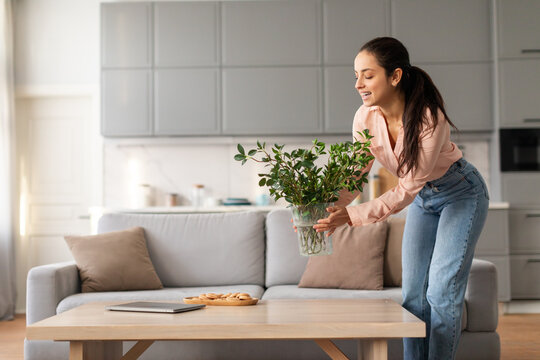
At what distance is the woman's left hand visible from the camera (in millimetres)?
1930

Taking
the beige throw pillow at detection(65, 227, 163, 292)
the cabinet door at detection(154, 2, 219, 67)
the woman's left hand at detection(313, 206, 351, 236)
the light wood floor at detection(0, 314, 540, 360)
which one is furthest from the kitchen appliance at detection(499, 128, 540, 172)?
the woman's left hand at detection(313, 206, 351, 236)

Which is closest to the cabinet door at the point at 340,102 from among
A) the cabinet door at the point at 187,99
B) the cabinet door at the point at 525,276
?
the cabinet door at the point at 187,99

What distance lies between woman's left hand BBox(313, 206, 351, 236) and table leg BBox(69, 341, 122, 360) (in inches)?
32.5

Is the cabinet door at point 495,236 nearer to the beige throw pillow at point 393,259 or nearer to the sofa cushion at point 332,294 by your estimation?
the beige throw pillow at point 393,259

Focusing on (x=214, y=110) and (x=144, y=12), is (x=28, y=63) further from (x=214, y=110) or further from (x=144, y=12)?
(x=214, y=110)

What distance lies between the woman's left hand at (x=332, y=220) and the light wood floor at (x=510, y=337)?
1.97m

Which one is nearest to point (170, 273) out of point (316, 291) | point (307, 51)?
point (316, 291)

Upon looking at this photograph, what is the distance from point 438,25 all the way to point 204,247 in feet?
10.7

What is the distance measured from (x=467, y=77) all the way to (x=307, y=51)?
1437mm

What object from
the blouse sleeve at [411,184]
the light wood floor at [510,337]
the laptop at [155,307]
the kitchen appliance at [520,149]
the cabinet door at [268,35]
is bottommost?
the light wood floor at [510,337]

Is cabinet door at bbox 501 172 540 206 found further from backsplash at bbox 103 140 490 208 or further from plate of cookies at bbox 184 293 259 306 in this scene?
plate of cookies at bbox 184 293 259 306

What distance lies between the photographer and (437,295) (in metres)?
2.12

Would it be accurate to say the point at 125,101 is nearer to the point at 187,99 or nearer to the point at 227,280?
the point at 187,99

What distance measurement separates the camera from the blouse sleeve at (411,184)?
6.41ft
